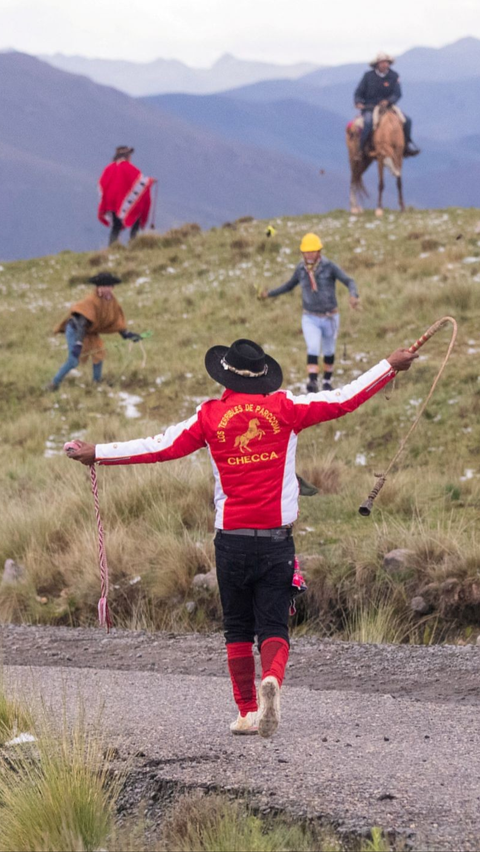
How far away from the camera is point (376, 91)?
2242 centimetres

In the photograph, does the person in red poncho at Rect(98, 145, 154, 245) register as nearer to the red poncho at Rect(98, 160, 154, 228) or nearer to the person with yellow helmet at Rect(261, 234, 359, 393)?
the red poncho at Rect(98, 160, 154, 228)

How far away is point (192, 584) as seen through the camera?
26.5 ft

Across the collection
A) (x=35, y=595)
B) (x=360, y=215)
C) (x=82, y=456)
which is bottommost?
(x=35, y=595)

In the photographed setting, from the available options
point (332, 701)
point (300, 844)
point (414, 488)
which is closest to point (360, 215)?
point (414, 488)

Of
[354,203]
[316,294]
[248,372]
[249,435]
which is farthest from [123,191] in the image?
[249,435]

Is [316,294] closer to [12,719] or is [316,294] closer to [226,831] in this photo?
[12,719]

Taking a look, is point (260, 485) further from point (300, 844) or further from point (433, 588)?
point (433, 588)

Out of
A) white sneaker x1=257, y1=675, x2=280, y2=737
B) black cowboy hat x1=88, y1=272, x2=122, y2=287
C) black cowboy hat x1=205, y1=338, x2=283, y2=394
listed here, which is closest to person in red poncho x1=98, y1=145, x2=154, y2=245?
black cowboy hat x1=88, y1=272, x2=122, y2=287

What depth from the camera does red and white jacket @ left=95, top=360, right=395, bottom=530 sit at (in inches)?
189

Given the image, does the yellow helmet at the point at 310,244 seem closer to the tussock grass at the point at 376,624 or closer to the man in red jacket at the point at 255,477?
the tussock grass at the point at 376,624

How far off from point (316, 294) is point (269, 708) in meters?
8.35

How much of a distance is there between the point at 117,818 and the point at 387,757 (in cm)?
106

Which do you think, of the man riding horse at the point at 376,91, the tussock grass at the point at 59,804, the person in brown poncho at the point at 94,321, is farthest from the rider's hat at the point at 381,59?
the tussock grass at the point at 59,804

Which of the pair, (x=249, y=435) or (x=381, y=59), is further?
(x=381, y=59)
